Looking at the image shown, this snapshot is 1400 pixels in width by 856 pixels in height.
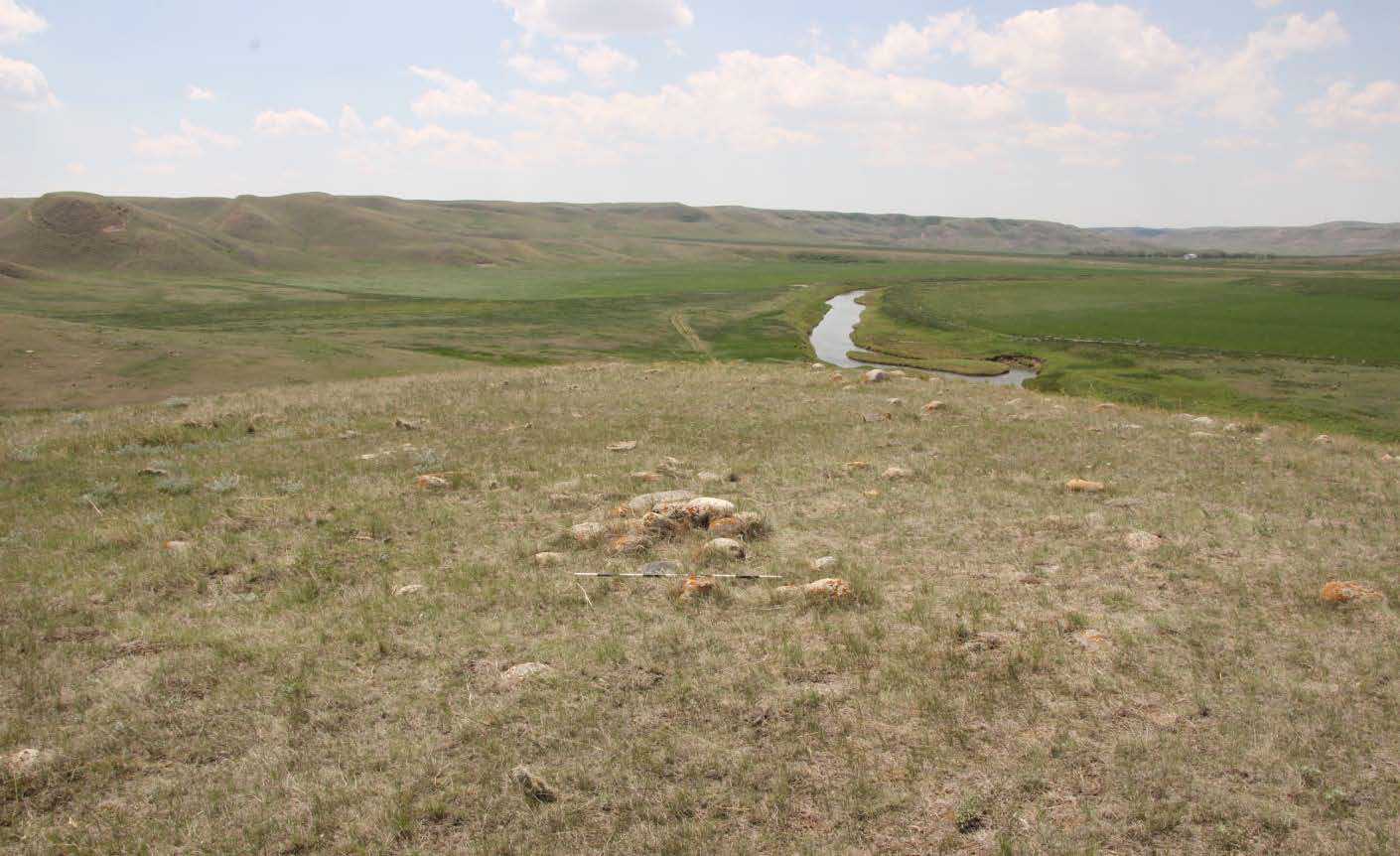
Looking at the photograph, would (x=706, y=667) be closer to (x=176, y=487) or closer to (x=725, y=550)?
(x=725, y=550)

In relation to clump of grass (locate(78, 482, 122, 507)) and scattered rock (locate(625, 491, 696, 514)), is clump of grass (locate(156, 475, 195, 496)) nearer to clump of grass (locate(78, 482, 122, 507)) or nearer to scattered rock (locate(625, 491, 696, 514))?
clump of grass (locate(78, 482, 122, 507))

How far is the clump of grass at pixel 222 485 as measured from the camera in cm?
1564

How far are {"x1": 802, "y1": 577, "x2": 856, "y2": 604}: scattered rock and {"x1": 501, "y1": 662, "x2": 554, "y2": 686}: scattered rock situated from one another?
3.47 meters

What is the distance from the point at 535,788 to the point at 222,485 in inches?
477

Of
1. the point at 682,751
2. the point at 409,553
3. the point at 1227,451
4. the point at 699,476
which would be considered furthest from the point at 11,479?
the point at 1227,451

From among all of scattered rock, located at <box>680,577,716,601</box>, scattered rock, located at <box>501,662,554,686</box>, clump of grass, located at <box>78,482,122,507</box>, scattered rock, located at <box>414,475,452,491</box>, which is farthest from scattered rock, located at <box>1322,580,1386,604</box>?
clump of grass, located at <box>78,482,122,507</box>

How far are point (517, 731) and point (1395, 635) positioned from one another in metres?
9.71

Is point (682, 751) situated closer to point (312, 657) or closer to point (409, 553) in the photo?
point (312, 657)

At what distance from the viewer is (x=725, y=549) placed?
1202 centimetres

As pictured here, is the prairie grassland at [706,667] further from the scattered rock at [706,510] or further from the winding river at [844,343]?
the winding river at [844,343]

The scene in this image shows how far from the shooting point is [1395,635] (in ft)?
30.1

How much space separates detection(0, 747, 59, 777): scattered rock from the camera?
276 inches

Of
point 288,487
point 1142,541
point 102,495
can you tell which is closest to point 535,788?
point 1142,541

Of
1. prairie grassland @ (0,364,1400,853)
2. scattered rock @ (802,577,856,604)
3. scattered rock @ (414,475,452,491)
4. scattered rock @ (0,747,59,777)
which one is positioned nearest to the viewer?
prairie grassland @ (0,364,1400,853)
